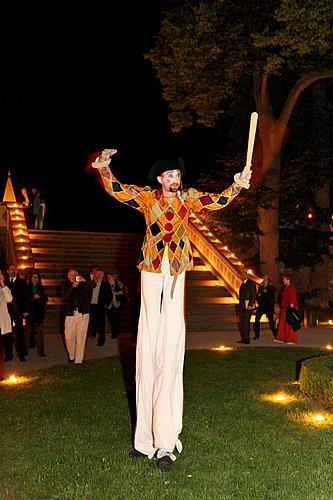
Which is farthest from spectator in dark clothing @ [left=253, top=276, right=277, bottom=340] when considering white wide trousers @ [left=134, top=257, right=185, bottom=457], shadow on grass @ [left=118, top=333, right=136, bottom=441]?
white wide trousers @ [left=134, top=257, right=185, bottom=457]

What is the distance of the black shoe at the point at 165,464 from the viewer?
20.3 ft

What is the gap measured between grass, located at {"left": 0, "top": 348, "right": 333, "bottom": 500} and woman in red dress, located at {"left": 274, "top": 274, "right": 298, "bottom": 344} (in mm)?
5375

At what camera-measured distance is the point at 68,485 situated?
5809 millimetres

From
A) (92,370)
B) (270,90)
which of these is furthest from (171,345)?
(270,90)

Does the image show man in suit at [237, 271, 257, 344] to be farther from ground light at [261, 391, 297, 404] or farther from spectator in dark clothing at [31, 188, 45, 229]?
spectator in dark clothing at [31, 188, 45, 229]

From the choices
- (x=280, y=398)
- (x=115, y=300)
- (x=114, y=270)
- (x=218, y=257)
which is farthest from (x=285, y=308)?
(x=114, y=270)

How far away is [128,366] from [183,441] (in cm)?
608

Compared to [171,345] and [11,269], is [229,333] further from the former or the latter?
[171,345]

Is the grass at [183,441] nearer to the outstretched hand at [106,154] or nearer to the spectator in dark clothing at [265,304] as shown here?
the outstretched hand at [106,154]

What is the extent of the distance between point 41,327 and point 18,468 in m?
8.95

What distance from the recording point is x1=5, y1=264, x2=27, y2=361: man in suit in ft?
46.7

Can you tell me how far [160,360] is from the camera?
21.1 ft

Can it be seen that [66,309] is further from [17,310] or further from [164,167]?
[164,167]

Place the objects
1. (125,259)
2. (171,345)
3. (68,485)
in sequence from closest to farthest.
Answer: (68,485) → (171,345) → (125,259)
